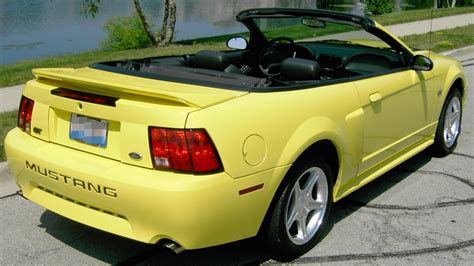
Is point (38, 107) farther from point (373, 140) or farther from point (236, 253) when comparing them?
point (373, 140)

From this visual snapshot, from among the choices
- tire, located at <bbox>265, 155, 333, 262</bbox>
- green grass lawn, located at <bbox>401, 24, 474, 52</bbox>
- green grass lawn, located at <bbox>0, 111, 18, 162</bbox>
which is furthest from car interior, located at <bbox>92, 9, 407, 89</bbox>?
green grass lawn, located at <bbox>401, 24, 474, 52</bbox>

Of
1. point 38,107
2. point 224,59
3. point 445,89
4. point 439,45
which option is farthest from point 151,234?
point 439,45

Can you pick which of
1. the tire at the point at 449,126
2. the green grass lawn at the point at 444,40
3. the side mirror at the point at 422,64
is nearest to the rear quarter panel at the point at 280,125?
the side mirror at the point at 422,64

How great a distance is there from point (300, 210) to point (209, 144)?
0.99 m

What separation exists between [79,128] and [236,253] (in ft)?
4.09

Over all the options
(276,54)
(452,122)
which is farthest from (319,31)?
(452,122)

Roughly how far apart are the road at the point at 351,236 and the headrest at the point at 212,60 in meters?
1.33

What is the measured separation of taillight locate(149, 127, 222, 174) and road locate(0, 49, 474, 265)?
870 mm

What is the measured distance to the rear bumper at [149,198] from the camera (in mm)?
2878

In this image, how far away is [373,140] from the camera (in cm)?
411

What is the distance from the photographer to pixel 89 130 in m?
3.26

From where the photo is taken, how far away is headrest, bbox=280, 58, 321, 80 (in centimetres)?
373

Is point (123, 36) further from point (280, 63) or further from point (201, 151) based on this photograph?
point (201, 151)

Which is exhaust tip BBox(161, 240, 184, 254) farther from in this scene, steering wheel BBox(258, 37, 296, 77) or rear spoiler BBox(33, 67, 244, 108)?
steering wheel BBox(258, 37, 296, 77)
